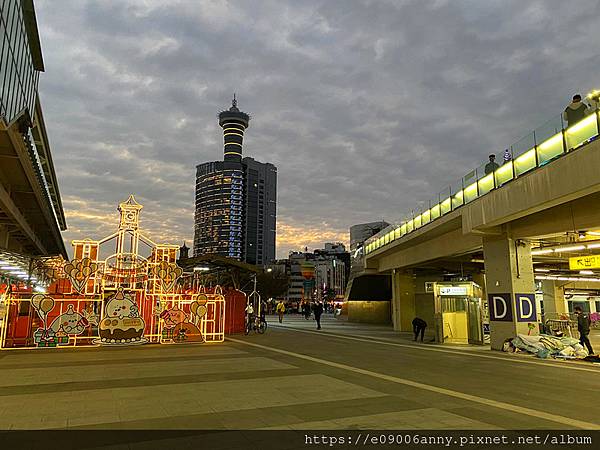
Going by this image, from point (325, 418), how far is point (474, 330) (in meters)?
15.8

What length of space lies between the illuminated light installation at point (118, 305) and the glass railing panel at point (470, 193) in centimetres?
1177

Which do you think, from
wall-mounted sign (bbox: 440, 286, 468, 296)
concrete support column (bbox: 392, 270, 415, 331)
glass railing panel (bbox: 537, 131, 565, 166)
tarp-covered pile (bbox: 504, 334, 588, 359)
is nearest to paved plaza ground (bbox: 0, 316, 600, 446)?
tarp-covered pile (bbox: 504, 334, 588, 359)

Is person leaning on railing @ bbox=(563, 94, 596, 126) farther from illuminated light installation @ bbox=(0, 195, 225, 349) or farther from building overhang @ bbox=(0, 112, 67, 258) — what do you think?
building overhang @ bbox=(0, 112, 67, 258)

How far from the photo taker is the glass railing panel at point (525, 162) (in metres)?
14.0

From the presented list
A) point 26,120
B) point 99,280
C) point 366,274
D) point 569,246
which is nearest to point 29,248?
point 99,280

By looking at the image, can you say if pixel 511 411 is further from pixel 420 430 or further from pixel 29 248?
pixel 29 248

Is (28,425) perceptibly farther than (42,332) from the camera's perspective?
No

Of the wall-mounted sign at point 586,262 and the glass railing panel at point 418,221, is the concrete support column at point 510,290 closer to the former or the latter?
the wall-mounted sign at point 586,262

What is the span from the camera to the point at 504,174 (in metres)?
15.6

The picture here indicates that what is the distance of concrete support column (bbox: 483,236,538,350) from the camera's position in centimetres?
1612

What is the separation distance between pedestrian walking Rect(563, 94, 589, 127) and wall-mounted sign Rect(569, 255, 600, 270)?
256 inches

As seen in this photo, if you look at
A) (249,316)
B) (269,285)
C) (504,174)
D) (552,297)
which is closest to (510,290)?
(504,174)
